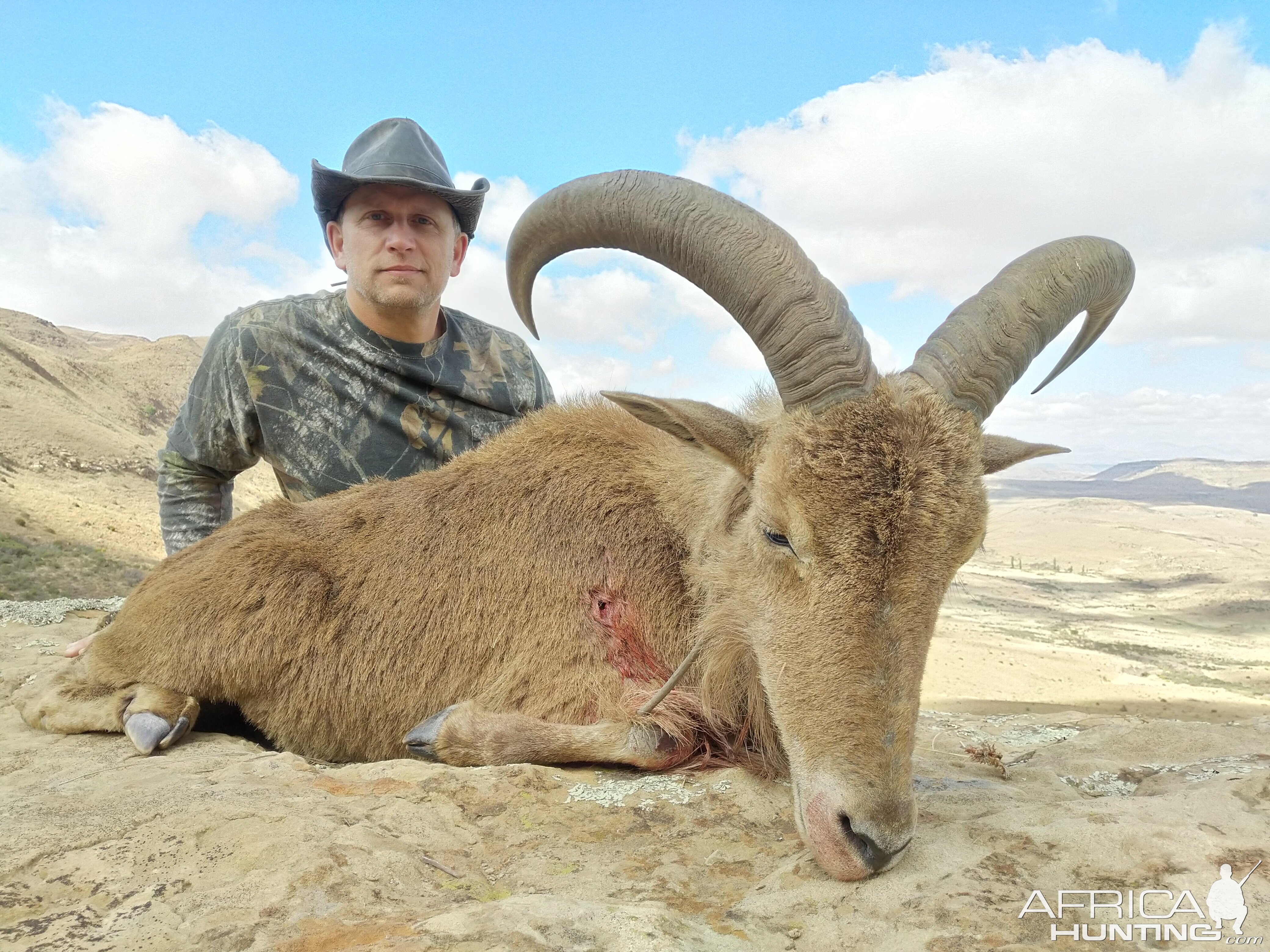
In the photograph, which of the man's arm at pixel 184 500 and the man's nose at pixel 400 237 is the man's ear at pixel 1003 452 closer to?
the man's nose at pixel 400 237

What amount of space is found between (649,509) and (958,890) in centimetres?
246

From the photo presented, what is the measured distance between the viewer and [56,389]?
28.8 meters

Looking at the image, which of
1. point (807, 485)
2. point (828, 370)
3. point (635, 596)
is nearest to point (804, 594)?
point (807, 485)

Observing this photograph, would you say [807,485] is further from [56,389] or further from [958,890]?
[56,389]

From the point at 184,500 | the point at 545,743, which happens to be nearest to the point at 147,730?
the point at 545,743

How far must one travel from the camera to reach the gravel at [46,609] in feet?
22.5

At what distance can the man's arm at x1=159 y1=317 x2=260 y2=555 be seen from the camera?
594 centimetres

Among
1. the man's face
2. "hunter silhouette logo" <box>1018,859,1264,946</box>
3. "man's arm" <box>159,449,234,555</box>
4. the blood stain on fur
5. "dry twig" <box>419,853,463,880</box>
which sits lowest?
"dry twig" <box>419,853,463,880</box>

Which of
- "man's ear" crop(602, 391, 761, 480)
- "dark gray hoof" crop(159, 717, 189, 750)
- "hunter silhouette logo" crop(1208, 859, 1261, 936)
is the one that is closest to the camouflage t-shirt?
"dark gray hoof" crop(159, 717, 189, 750)

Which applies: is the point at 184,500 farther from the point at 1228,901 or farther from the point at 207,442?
the point at 1228,901

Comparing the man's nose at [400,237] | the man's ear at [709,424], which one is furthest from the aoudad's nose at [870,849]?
the man's nose at [400,237]

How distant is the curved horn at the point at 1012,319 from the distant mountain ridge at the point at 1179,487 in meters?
80.8

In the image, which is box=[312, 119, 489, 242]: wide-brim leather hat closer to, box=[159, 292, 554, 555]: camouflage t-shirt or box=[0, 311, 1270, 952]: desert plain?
box=[159, 292, 554, 555]: camouflage t-shirt

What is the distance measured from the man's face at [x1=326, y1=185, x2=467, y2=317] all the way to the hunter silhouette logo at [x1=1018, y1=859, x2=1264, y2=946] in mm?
5208
